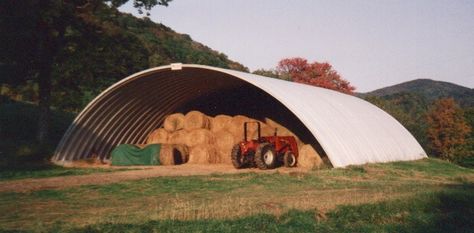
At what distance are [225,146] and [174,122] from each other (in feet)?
11.2

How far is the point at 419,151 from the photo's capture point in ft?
104

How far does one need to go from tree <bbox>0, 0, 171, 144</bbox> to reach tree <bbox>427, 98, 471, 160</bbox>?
33.8m

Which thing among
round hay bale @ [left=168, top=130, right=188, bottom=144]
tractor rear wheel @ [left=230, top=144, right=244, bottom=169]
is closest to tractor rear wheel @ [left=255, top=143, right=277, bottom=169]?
tractor rear wheel @ [left=230, top=144, right=244, bottom=169]

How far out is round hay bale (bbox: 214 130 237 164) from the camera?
88.4 feet

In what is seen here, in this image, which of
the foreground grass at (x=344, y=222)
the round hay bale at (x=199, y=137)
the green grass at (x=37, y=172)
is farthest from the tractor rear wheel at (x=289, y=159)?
the foreground grass at (x=344, y=222)

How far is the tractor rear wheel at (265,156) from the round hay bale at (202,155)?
4.26m

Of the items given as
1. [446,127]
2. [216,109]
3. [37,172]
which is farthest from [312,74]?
[37,172]

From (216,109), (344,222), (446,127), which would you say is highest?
(446,127)

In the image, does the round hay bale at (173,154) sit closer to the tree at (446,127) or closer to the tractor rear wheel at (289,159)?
the tractor rear wheel at (289,159)

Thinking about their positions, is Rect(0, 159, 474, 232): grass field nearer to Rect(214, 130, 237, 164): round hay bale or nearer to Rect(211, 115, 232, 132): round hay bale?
Rect(214, 130, 237, 164): round hay bale

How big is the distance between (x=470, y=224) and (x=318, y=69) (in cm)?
5114

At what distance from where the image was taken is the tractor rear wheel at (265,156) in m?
22.2

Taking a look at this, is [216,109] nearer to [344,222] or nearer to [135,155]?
[135,155]

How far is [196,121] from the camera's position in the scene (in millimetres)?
27641
